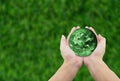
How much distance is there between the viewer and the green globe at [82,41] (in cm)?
194

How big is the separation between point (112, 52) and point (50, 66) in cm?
48

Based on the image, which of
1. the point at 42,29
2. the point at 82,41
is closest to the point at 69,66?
the point at 82,41

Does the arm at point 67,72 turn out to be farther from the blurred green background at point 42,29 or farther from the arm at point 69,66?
the blurred green background at point 42,29

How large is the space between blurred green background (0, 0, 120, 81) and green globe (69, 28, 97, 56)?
145 centimetres

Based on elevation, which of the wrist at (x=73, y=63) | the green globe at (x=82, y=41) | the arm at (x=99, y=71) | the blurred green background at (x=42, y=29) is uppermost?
the green globe at (x=82, y=41)

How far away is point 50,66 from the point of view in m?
3.43

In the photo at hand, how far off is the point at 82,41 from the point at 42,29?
5.17 ft

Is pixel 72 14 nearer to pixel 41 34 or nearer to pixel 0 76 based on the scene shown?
pixel 41 34

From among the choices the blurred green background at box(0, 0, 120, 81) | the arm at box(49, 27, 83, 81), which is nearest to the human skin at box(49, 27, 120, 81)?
the arm at box(49, 27, 83, 81)

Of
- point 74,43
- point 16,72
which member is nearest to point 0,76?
point 16,72

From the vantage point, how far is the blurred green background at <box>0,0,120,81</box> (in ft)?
11.3

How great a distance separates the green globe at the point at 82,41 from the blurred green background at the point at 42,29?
4.77 ft

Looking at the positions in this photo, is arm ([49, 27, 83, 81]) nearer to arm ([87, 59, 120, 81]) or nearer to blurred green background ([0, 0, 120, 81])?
arm ([87, 59, 120, 81])

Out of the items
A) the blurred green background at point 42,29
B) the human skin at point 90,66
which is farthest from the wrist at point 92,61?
the blurred green background at point 42,29
